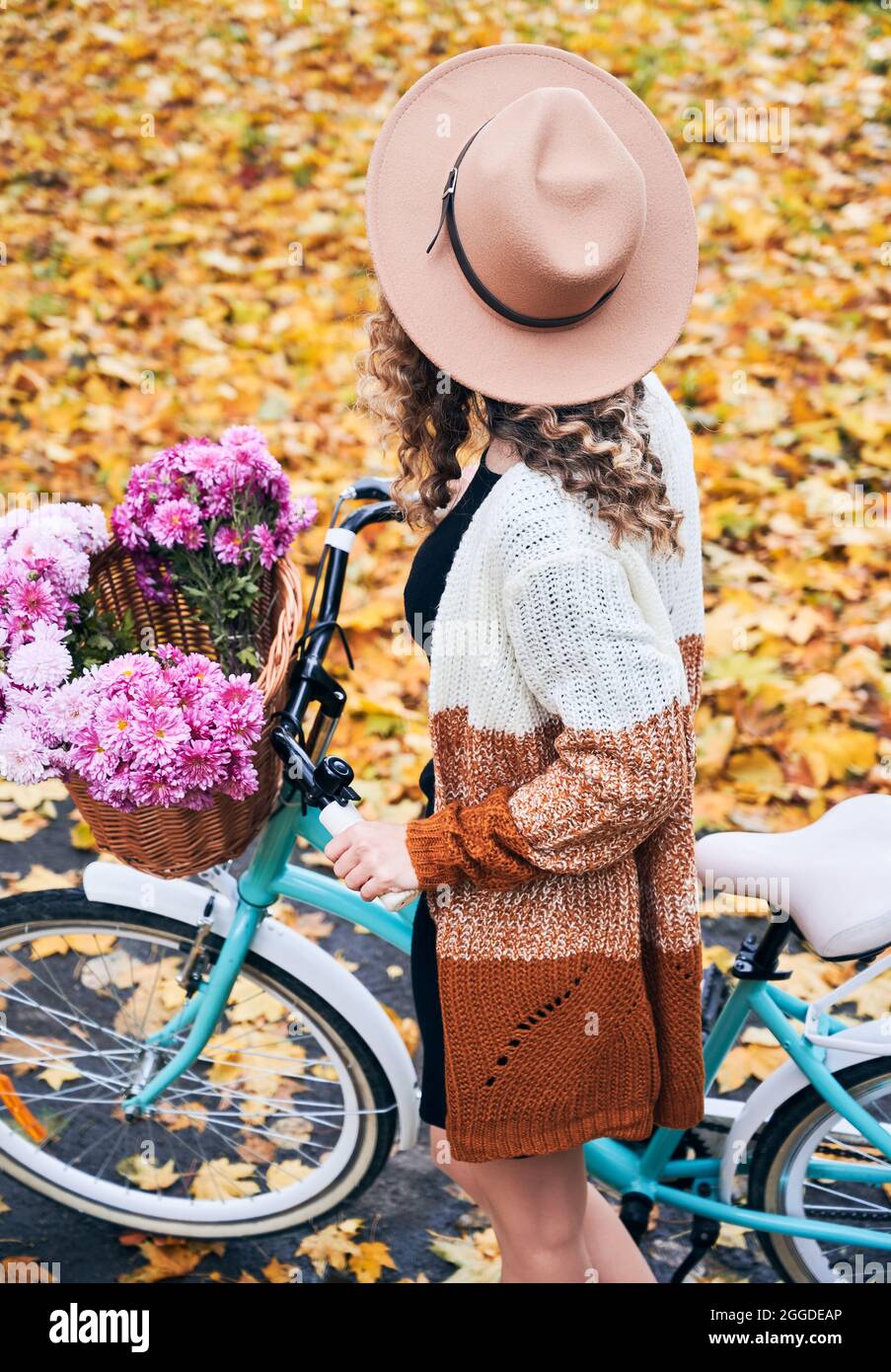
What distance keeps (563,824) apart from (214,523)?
0.75 m

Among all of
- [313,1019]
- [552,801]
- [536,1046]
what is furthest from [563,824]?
[313,1019]

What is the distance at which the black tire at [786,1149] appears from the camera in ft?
6.57

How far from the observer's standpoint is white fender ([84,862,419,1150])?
6.66 feet

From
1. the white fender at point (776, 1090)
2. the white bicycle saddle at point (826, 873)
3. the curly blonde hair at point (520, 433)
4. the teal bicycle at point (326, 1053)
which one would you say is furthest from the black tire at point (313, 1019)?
the curly blonde hair at point (520, 433)

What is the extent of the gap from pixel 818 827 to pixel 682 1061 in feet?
1.51

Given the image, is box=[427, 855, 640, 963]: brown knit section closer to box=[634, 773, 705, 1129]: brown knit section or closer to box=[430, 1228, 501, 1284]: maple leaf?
box=[634, 773, 705, 1129]: brown knit section

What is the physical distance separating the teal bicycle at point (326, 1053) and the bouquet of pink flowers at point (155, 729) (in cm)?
15

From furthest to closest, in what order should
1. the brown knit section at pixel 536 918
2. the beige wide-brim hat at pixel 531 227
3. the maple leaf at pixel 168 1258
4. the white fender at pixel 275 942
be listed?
the maple leaf at pixel 168 1258 < the white fender at pixel 275 942 < the brown knit section at pixel 536 918 < the beige wide-brim hat at pixel 531 227

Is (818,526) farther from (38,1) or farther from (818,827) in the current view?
(38,1)

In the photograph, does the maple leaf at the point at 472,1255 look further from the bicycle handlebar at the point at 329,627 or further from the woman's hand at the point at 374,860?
the bicycle handlebar at the point at 329,627

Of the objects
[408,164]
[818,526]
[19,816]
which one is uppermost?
[408,164]
